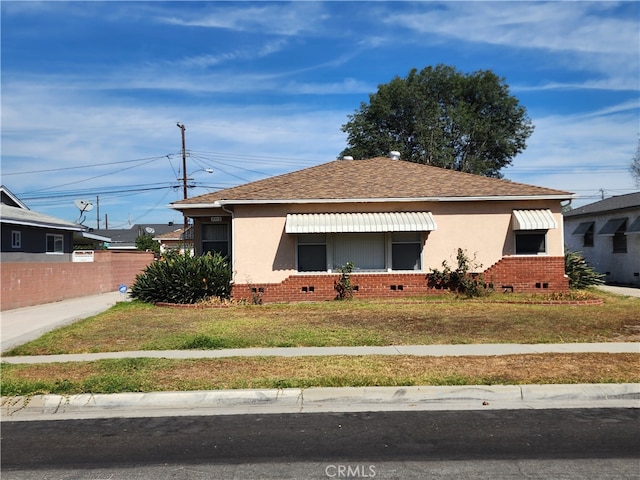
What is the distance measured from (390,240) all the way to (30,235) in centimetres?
1628

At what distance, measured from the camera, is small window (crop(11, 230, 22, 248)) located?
2314 centimetres

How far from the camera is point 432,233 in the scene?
669 inches

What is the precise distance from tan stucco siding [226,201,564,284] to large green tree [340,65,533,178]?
78.9ft

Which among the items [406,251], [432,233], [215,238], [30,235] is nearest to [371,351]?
[406,251]

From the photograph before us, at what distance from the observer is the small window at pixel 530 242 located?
17125 mm

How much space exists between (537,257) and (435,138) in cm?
2458

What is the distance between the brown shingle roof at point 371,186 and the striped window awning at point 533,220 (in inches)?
21.2

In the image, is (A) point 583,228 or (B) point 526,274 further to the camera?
(A) point 583,228

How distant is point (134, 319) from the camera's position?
1347 centimetres

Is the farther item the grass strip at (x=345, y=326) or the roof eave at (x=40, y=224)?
the roof eave at (x=40, y=224)

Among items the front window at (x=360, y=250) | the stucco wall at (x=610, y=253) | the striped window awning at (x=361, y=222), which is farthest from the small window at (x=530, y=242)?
the stucco wall at (x=610, y=253)

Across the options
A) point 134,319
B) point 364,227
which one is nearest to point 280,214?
point 364,227

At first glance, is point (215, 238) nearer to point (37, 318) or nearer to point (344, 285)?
point (344, 285)

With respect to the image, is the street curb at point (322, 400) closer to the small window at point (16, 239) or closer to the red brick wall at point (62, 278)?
the red brick wall at point (62, 278)
